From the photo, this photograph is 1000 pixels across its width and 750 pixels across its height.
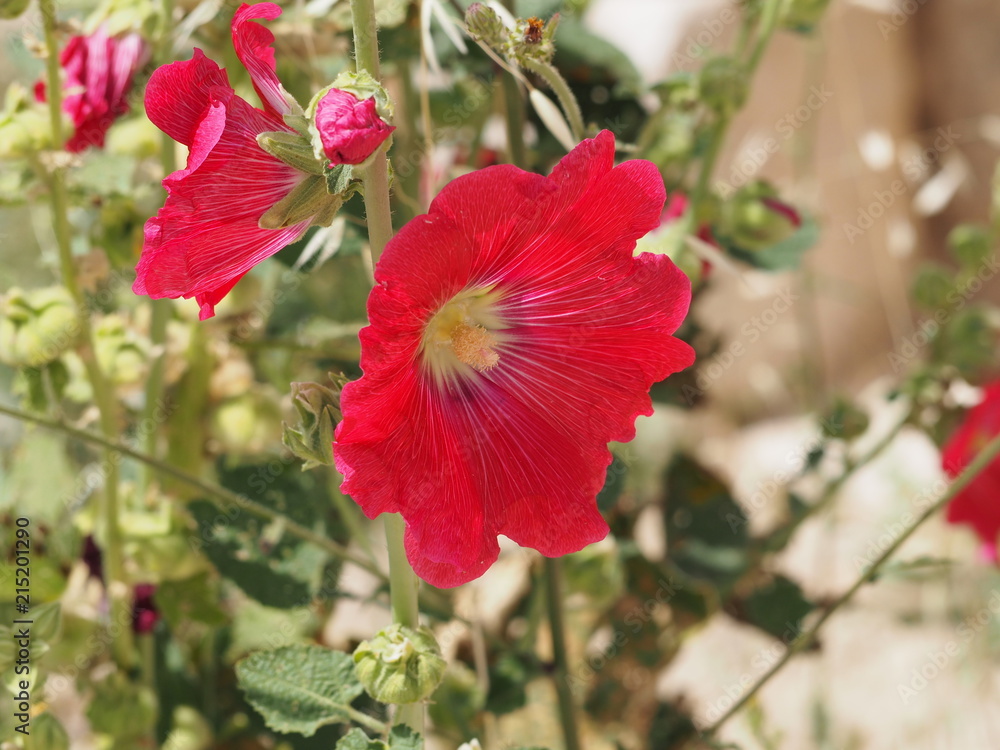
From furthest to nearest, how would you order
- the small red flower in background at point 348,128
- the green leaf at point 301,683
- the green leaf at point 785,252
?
the green leaf at point 785,252 < the green leaf at point 301,683 < the small red flower in background at point 348,128

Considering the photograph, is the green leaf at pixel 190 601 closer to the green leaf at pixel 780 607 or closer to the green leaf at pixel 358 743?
the green leaf at pixel 358 743

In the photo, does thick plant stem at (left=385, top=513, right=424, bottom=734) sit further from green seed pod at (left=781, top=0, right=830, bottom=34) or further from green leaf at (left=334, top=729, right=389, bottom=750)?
green seed pod at (left=781, top=0, right=830, bottom=34)

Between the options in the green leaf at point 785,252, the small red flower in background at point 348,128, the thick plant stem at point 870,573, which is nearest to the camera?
the small red flower in background at point 348,128

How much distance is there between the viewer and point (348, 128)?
0.28 meters

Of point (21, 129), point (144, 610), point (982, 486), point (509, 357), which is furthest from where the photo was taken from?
point (982, 486)

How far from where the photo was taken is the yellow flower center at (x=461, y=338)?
0.37 metres

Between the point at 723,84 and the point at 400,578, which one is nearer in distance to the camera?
the point at 400,578

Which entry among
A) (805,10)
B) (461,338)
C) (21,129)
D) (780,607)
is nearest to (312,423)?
(461,338)

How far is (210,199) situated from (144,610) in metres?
0.36

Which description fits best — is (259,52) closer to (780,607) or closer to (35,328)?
(35,328)

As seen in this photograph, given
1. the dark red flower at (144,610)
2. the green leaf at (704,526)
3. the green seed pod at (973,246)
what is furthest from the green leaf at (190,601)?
the green seed pod at (973,246)

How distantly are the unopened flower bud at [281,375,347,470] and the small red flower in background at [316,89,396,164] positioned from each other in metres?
0.08

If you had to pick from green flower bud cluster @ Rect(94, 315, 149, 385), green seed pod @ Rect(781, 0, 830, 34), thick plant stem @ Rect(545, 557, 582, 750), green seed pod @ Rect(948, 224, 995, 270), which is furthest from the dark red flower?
green seed pod @ Rect(948, 224, 995, 270)

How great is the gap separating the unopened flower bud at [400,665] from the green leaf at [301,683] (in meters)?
0.06
